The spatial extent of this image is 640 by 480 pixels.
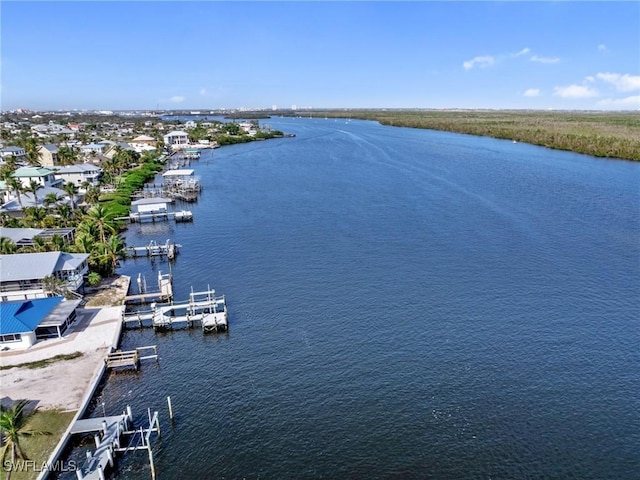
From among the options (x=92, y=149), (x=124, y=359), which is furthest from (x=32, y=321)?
(x=92, y=149)

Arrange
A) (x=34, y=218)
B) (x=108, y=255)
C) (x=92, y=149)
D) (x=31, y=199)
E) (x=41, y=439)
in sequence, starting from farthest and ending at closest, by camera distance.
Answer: (x=92, y=149) < (x=31, y=199) < (x=34, y=218) < (x=108, y=255) < (x=41, y=439)

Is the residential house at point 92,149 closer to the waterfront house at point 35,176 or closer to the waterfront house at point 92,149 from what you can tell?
the waterfront house at point 92,149

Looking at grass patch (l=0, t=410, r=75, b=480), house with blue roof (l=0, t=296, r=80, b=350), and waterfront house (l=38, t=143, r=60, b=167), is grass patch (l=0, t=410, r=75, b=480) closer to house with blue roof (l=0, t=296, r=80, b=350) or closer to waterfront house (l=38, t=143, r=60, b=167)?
house with blue roof (l=0, t=296, r=80, b=350)

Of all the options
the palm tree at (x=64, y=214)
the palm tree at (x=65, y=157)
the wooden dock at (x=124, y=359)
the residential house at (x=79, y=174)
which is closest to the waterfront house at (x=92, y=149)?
the palm tree at (x=65, y=157)

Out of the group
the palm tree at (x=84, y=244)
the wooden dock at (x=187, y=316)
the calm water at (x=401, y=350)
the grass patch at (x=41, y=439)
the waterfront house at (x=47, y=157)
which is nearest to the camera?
the grass patch at (x=41, y=439)

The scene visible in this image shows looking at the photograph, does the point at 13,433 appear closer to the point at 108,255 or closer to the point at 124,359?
the point at 124,359

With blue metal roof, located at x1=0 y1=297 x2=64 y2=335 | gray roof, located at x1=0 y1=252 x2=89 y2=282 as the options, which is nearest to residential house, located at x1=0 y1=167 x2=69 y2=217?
gray roof, located at x1=0 y1=252 x2=89 y2=282
